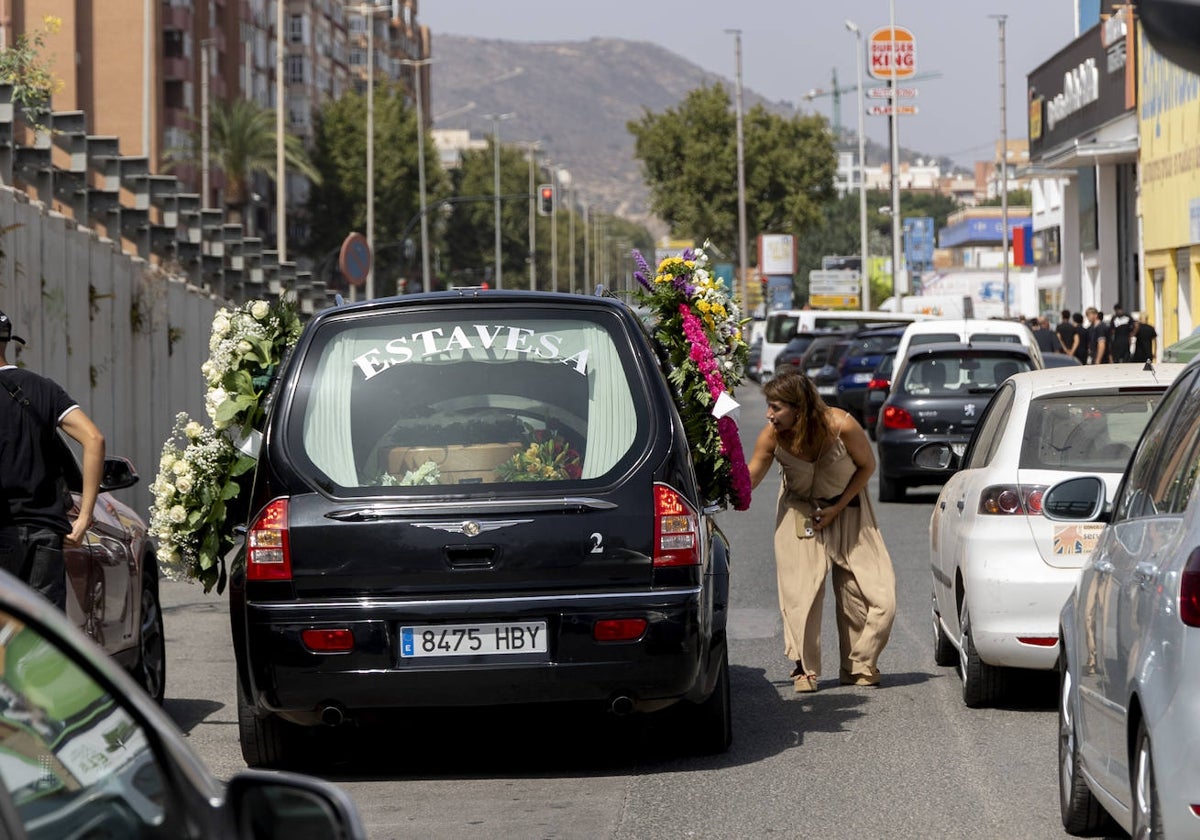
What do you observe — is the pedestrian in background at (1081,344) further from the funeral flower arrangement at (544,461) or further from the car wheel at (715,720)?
the funeral flower arrangement at (544,461)

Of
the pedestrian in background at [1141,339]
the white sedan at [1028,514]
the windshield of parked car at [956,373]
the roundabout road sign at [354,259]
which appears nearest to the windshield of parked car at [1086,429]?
the white sedan at [1028,514]

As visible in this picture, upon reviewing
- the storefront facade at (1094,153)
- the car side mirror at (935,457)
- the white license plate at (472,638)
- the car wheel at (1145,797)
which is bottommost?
the car wheel at (1145,797)

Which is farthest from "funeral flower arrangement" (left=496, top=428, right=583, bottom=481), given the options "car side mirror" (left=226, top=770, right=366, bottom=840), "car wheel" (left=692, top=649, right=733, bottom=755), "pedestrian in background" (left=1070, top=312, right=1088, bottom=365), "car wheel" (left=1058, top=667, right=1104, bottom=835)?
"pedestrian in background" (left=1070, top=312, right=1088, bottom=365)

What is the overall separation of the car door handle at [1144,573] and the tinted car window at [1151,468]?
0.77ft

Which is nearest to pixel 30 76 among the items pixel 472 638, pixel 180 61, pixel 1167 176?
pixel 472 638

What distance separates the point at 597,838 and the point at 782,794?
0.97 m

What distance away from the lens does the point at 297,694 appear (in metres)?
7.40

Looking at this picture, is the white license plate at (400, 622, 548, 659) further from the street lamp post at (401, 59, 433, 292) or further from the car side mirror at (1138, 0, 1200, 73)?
the street lamp post at (401, 59, 433, 292)

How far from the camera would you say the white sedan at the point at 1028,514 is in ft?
29.2

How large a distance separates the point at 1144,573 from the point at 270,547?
3.30 meters

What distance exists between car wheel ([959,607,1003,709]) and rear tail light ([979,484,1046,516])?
453mm

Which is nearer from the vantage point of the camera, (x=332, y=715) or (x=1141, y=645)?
(x=1141, y=645)

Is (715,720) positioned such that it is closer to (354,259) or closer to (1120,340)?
(354,259)

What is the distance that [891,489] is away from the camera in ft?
71.5
